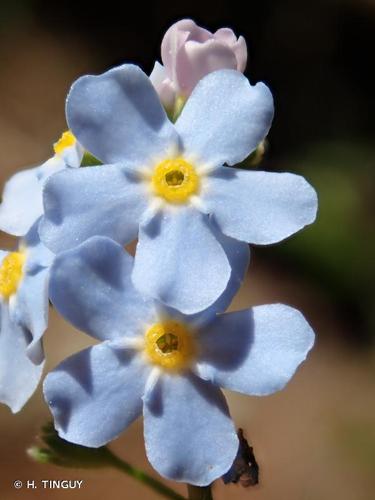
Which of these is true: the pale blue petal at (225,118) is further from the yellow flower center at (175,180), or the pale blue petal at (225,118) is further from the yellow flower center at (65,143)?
the yellow flower center at (65,143)

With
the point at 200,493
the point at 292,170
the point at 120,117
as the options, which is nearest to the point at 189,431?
the point at 200,493

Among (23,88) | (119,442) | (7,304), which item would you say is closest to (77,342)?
(119,442)

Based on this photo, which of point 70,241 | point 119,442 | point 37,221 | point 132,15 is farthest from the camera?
point 132,15

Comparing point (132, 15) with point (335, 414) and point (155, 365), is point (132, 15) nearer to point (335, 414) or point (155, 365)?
point (335, 414)

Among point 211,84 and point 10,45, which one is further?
point 10,45

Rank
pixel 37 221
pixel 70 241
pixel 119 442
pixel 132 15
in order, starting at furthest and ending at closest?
A: pixel 132 15 < pixel 119 442 < pixel 37 221 < pixel 70 241

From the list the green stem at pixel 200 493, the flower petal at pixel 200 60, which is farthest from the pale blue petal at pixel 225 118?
the green stem at pixel 200 493

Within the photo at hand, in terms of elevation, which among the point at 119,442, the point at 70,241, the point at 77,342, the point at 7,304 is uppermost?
the point at 70,241

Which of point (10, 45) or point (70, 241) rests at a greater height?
point (70, 241)
